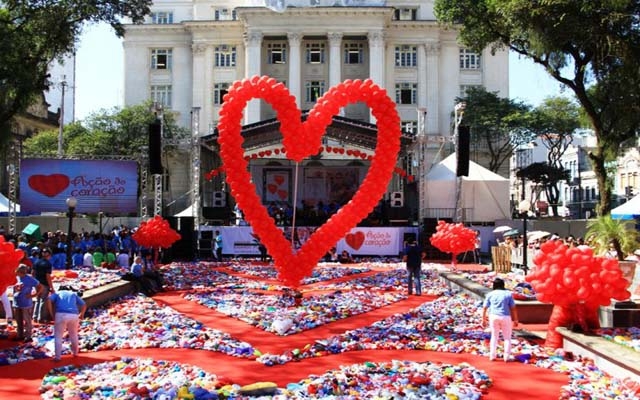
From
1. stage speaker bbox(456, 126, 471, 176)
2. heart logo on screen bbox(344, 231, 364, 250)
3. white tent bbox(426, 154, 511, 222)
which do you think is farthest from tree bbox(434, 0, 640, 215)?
heart logo on screen bbox(344, 231, 364, 250)

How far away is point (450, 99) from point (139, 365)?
160 ft

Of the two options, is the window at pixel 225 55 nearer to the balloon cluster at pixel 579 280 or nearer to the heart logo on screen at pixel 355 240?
the heart logo on screen at pixel 355 240

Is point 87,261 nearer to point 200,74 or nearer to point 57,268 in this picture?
point 57,268

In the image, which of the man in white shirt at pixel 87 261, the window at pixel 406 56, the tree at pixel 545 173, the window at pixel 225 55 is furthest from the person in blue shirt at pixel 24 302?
the tree at pixel 545 173

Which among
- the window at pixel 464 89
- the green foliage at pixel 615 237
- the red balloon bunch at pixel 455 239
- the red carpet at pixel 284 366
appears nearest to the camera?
the red carpet at pixel 284 366

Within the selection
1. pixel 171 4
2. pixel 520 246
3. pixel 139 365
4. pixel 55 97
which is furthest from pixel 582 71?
pixel 55 97

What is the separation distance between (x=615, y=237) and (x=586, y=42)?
887cm

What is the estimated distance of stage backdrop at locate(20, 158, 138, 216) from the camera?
98.7 feet

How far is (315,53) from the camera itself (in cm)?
5450

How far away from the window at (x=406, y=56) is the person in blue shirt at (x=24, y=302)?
151ft

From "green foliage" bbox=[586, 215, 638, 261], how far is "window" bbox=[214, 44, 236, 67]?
41437 millimetres

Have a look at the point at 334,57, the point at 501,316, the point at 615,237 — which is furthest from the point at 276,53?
the point at 501,316

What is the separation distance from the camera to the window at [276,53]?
54531 millimetres

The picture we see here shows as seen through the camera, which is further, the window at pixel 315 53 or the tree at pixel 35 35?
the window at pixel 315 53
